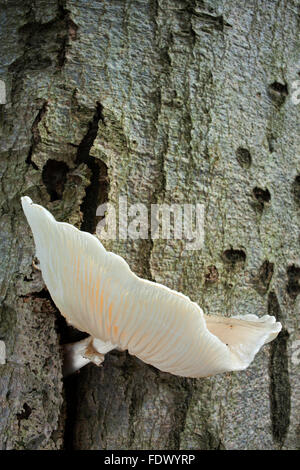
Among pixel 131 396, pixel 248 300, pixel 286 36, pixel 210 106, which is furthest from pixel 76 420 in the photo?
pixel 286 36

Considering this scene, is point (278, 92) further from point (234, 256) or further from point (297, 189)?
point (234, 256)

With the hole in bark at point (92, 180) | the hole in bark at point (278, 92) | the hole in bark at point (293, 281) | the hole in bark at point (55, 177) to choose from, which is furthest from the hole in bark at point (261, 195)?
the hole in bark at point (55, 177)

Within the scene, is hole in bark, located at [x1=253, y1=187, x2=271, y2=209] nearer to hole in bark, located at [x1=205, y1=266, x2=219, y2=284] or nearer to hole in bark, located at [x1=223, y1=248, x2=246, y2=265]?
hole in bark, located at [x1=223, y1=248, x2=246, y2=265]

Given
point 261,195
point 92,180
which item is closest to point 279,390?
point 261,195

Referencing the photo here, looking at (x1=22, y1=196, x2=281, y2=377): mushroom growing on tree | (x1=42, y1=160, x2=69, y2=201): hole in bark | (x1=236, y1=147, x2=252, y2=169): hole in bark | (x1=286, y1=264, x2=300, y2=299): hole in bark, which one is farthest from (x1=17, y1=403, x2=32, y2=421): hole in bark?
(x1=236, y1=147, x2=252, y2=169): hole in bark

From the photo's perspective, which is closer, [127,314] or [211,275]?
[127,314]

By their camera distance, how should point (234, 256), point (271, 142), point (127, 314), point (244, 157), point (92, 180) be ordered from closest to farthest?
point (127, 314) → point (92, 180) → point (234, 256) → point (244, 157) → point (271, 142)

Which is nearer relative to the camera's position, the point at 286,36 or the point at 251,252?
the point at 251,252

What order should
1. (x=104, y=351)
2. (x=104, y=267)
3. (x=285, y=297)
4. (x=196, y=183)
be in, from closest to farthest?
(x=104, y=267), (x=104, y=351), (x=196, y=183), (x=285, y=297)

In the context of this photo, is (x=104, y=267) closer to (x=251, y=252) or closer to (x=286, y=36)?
(x=251, y=252)
